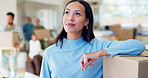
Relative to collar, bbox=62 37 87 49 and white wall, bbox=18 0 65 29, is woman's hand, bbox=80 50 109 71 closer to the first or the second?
collar, bbox=62 37 87 49

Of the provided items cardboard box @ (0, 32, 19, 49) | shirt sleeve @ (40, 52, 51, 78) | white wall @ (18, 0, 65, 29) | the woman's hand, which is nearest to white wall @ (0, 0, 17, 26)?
cardboard box @ (0, 32, 19, 49)

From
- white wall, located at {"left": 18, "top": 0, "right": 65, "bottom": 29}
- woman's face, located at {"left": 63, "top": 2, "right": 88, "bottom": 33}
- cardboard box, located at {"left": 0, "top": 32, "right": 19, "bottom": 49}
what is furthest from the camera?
white wall, located at {"left": 18, "top": 0, "right": 65, "bottom": 29}

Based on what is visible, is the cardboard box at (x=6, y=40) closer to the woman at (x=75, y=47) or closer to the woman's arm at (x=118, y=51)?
the woman at (x=75, y=47)

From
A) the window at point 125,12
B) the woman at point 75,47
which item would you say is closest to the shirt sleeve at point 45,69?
the woman at point 75,47

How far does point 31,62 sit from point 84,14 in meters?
2.14

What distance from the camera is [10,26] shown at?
72.2 inches

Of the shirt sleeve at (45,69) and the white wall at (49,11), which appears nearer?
the shirt sleeve at (45,69)

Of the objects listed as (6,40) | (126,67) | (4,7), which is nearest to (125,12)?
(4,7)

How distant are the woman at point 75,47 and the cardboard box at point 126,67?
0.09m

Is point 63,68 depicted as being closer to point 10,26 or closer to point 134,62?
point 134,62

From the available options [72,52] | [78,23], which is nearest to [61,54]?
[72,52]

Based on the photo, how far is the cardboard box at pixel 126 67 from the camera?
592 mm

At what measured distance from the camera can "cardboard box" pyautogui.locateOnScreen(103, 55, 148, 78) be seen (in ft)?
1.94

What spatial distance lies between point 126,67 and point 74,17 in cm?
31
